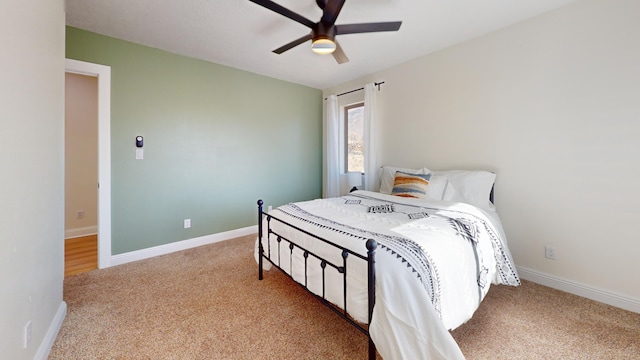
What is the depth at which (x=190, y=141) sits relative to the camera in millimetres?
3264

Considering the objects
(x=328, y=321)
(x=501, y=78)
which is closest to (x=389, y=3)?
(x=501, y=78)

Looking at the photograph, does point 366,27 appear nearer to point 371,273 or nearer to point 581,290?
point 371,273

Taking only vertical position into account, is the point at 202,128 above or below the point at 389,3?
below

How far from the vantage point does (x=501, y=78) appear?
2555 mm

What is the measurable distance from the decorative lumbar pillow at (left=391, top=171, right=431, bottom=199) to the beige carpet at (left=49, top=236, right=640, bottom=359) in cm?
109

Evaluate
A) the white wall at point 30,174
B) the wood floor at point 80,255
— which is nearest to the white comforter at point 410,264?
the white wall at point 30,174

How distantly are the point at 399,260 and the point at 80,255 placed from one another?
389cm

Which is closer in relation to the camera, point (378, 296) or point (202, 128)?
point (378, 296)

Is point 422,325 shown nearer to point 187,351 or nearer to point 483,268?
point 483,268

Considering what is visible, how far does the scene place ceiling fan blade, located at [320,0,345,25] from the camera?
1.70m

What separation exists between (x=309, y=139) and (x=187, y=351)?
11.9 feet

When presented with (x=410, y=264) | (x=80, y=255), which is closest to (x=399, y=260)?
(x=410, y=264)

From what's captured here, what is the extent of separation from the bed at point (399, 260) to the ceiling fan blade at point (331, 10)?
1.54 meters

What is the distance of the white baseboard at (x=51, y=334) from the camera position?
1396 millimetres
